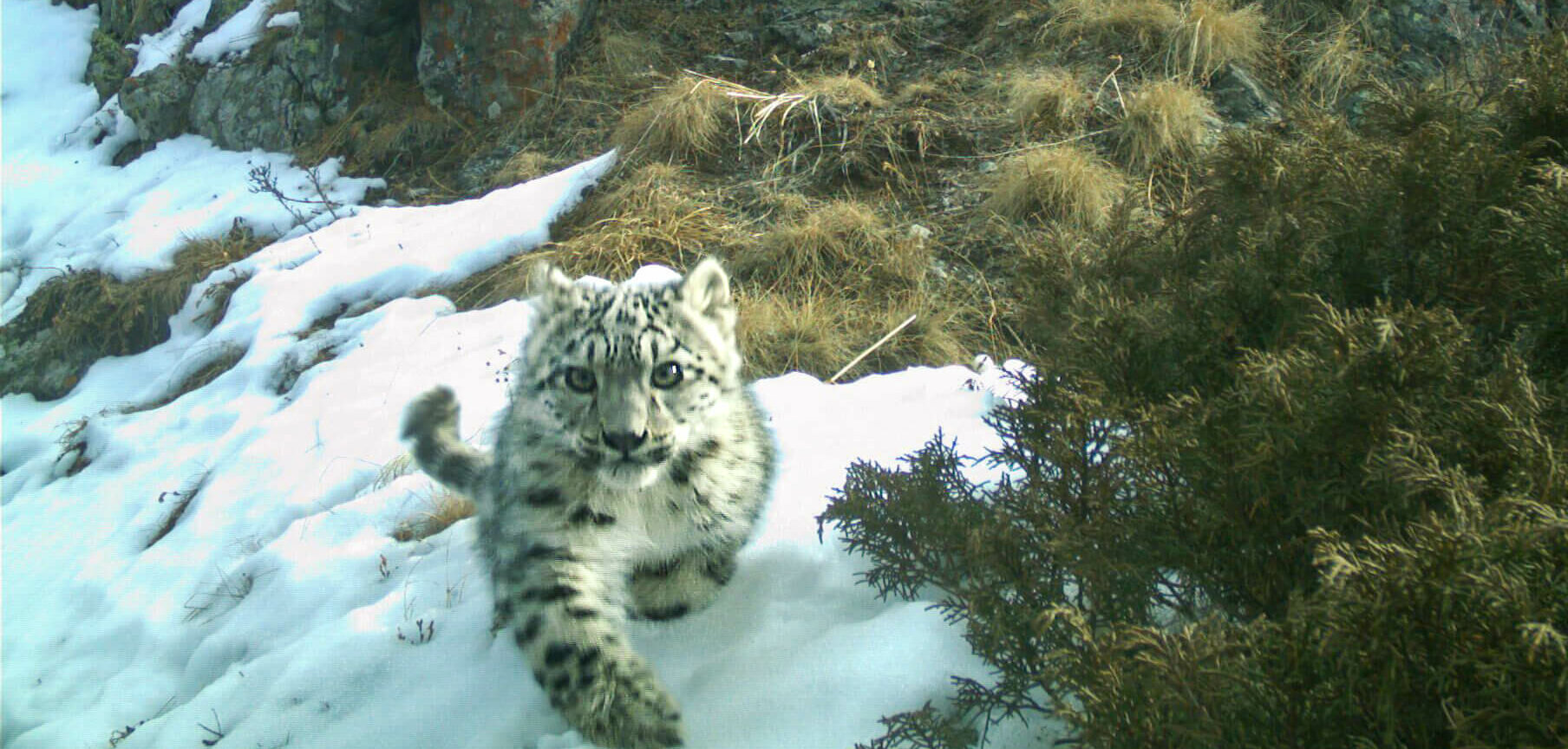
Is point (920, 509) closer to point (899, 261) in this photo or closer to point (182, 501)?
point (899, 261)

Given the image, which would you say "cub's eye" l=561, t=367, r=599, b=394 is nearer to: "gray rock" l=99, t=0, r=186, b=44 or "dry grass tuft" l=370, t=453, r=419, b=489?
"dry grass tuft" l=370, t=453, r=419, b=489

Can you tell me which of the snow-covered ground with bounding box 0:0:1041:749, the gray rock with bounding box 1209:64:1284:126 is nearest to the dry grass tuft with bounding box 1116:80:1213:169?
the gray rock with bounding box 1209:64:1284:126

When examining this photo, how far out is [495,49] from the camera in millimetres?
8602

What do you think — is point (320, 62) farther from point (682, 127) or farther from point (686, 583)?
point (686, 583)

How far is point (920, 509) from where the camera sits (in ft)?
8.19

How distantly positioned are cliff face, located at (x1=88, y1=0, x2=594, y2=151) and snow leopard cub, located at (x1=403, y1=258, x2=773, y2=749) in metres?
5.88

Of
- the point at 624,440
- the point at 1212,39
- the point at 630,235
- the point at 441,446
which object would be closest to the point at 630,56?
the point at 630,235

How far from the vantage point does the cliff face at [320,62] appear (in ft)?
28.3

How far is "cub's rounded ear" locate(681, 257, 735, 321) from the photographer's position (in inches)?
137

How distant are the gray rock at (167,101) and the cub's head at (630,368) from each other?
9.17 meters

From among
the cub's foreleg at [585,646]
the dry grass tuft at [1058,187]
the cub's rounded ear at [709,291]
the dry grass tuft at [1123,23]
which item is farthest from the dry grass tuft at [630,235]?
the cub's foreleg at [585,646]

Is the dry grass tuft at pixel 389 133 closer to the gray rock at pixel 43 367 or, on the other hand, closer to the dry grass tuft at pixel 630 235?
the dry grass tuft at pixel 630 235

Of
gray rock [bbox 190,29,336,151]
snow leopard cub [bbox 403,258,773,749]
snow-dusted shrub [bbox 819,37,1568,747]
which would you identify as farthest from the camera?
gray rock [bbox 190,29,336,151]

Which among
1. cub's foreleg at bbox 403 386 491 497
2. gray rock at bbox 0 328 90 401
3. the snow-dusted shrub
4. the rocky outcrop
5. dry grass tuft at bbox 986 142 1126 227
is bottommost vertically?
gray rock at bbox 0 328 90 401
